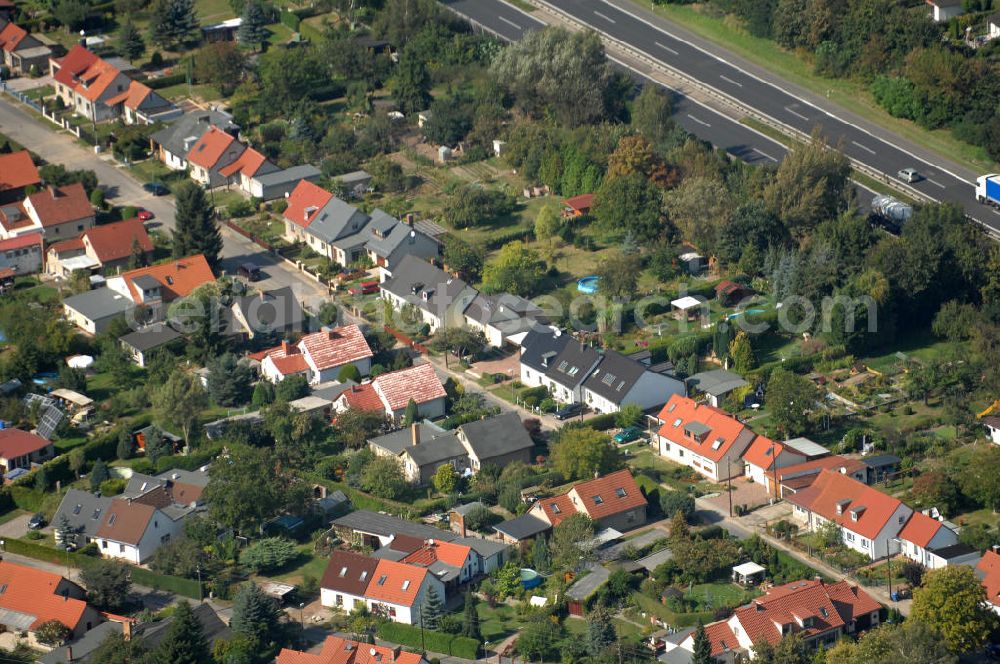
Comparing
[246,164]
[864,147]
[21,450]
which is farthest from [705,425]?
[246,164]

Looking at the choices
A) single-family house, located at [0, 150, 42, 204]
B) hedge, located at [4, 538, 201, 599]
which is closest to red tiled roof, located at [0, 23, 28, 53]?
single-family house, located at [0, 150, 42, 204]

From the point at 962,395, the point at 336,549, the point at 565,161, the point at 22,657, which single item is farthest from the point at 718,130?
the point at 22,657

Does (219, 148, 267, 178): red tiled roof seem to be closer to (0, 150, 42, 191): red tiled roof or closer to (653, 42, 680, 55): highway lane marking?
(0, 150, 42, 191): red tiled roof

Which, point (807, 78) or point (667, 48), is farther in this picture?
point (667, 48)

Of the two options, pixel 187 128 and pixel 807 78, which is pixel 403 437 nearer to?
pixel 187 128

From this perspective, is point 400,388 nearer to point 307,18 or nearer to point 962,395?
point 962,395

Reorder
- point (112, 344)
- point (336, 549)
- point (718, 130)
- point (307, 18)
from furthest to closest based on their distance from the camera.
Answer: point (307, 18)
point (718, 130)
point (112, 344)
point (336, 549)

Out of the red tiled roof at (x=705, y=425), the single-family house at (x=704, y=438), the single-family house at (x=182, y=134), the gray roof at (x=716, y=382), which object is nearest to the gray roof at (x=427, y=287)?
the gray roof at (x=716, y=382)
